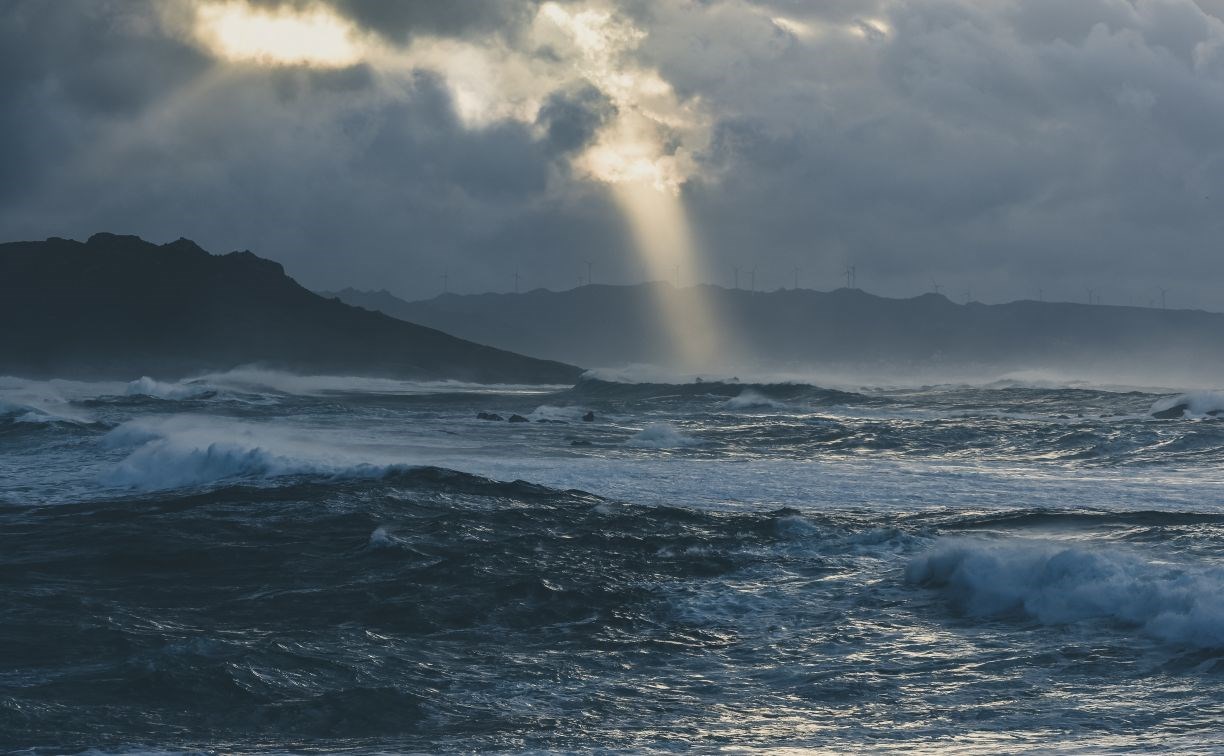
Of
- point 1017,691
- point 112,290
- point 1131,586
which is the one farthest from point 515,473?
point 112,290

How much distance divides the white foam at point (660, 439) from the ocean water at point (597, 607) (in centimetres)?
812

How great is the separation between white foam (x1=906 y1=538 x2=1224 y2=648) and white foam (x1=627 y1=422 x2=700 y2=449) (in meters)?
20.6

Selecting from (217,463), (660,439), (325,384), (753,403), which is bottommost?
(217,463)

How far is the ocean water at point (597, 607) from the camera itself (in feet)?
30.2

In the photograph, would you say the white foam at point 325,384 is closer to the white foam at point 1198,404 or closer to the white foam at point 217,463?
the white foam at point 1198,404

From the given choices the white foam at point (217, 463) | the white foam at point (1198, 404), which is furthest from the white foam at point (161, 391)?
the white foam at point (1198, 404)

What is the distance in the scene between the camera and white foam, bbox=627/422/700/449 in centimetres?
3559

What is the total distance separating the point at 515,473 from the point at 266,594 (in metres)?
13.0

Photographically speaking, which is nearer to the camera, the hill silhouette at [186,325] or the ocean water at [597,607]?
the ocean water at [597,607]

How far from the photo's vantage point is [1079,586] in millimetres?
13148

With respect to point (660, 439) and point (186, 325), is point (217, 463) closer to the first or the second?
point (660, 439)

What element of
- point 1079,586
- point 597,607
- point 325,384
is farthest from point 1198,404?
point 325,384

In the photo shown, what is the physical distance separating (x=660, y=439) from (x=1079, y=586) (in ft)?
78.5

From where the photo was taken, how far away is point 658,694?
10086mm
